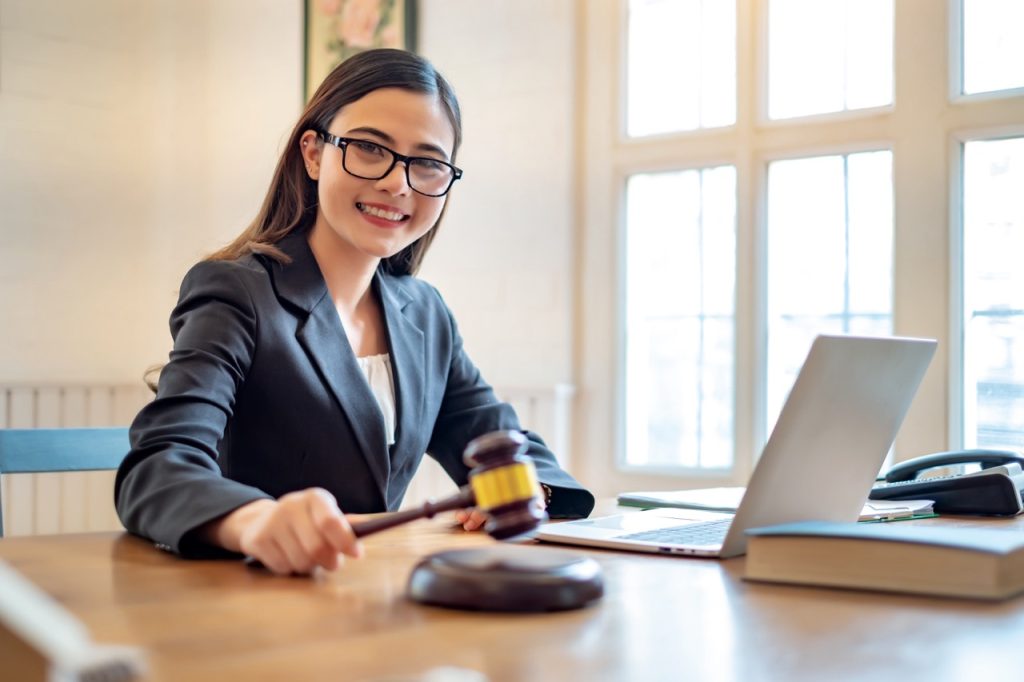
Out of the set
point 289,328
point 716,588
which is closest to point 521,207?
point 289,328

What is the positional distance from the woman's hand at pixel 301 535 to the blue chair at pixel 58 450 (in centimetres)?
93

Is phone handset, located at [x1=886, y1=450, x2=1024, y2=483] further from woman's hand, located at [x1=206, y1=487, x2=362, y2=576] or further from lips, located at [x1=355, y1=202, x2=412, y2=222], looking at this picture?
woman's hand, located at [x1=206, y1=487, x2=362, y2=576]

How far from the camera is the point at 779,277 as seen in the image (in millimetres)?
3547

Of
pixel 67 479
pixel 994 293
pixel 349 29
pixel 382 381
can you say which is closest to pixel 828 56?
pixel 994 293

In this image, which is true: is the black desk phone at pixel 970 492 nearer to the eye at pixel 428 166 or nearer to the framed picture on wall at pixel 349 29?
the eye at pixel 428 166

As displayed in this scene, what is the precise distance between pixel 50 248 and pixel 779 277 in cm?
277

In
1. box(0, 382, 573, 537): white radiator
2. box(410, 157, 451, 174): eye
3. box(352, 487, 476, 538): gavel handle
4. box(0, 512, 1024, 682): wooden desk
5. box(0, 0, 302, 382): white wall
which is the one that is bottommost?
box(0, 382, 573, 537): white radiator

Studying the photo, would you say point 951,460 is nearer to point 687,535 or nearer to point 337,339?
point 687,535

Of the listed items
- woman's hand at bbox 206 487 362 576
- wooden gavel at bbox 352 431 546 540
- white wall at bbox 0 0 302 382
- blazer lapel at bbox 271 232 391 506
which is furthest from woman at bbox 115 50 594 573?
white wall at bbox 0 0 302 382

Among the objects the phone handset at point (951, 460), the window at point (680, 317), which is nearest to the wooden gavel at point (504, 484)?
the phone handset at point (951, 460)

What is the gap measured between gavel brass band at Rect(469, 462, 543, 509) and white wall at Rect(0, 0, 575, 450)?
3.00 meters

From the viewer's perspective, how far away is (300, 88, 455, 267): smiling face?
1.71m

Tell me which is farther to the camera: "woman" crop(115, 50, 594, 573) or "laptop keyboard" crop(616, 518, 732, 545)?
"woman" crop(115, 50, 594, 573)

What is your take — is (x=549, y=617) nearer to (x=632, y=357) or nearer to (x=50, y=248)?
(x=632, y=357)
